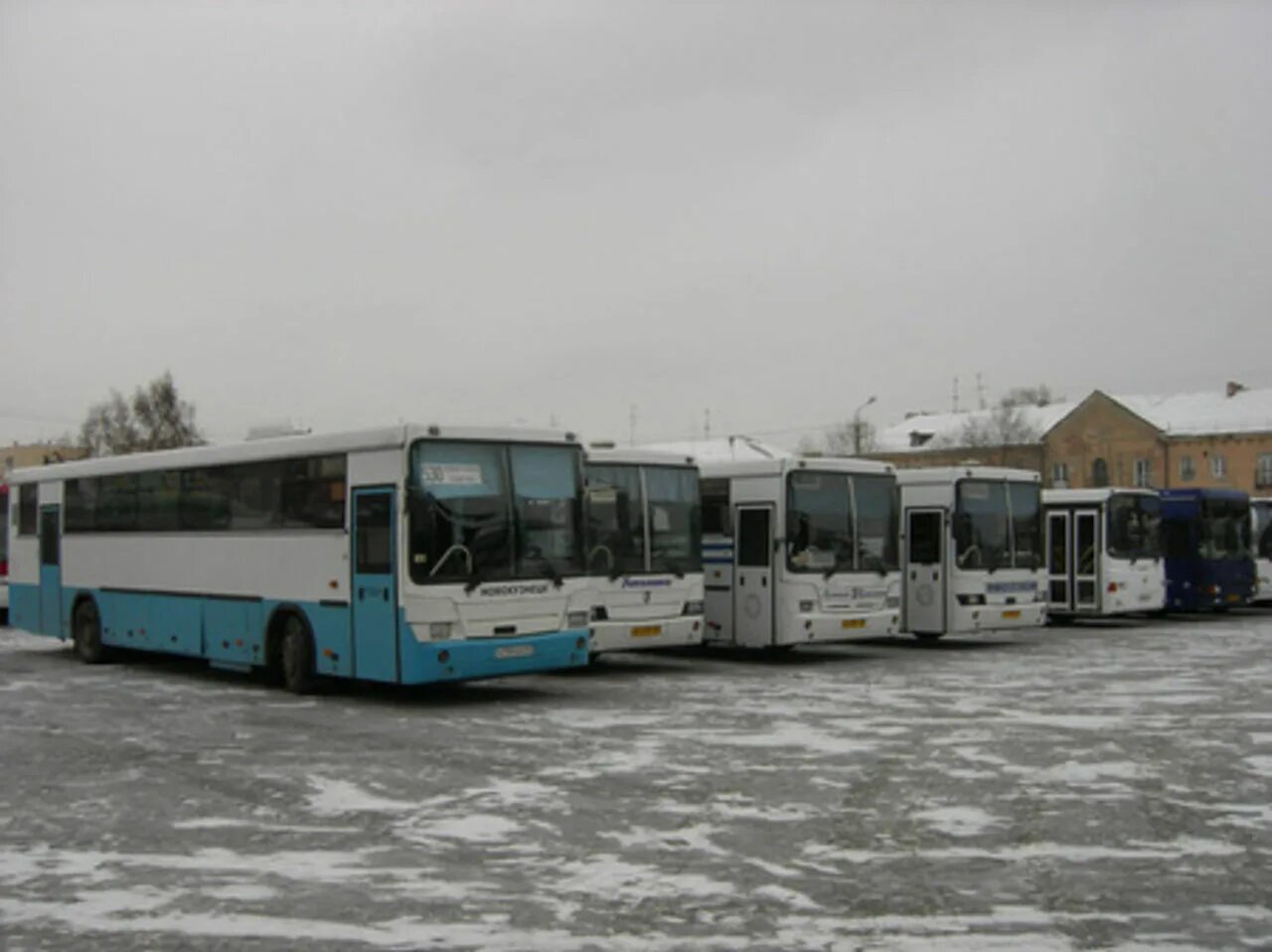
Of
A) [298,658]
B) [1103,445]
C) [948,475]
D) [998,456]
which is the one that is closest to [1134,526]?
[948,475]

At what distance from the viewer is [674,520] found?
65.7 feet

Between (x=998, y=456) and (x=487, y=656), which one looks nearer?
(x=487, y=656)

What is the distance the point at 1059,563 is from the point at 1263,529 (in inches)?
352

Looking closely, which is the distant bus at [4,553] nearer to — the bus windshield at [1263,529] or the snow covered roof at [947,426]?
the bus windshield at [1263,529]

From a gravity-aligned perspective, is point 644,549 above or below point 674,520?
below

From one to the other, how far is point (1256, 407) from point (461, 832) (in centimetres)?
9109

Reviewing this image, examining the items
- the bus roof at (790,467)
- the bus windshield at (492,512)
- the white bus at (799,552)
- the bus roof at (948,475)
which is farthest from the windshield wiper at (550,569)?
the bus roof at (948,475)

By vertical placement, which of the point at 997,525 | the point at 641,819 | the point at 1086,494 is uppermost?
the point at 1086,494

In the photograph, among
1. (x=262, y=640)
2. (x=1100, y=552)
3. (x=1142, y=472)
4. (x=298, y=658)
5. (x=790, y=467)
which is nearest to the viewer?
(x=298, y=658)

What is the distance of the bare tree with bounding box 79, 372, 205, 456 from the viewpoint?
87812 mm

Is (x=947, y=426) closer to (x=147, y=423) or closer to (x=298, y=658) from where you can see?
(x=147, y=423)

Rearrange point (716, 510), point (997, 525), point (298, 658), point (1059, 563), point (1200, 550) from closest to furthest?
point (298, 658) < point (716, 510) < point (997, 525) < point (1059, 563) < point (1200, 550)

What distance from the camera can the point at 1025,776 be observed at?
11.2 meters

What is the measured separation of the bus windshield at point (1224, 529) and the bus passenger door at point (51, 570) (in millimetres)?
23453
